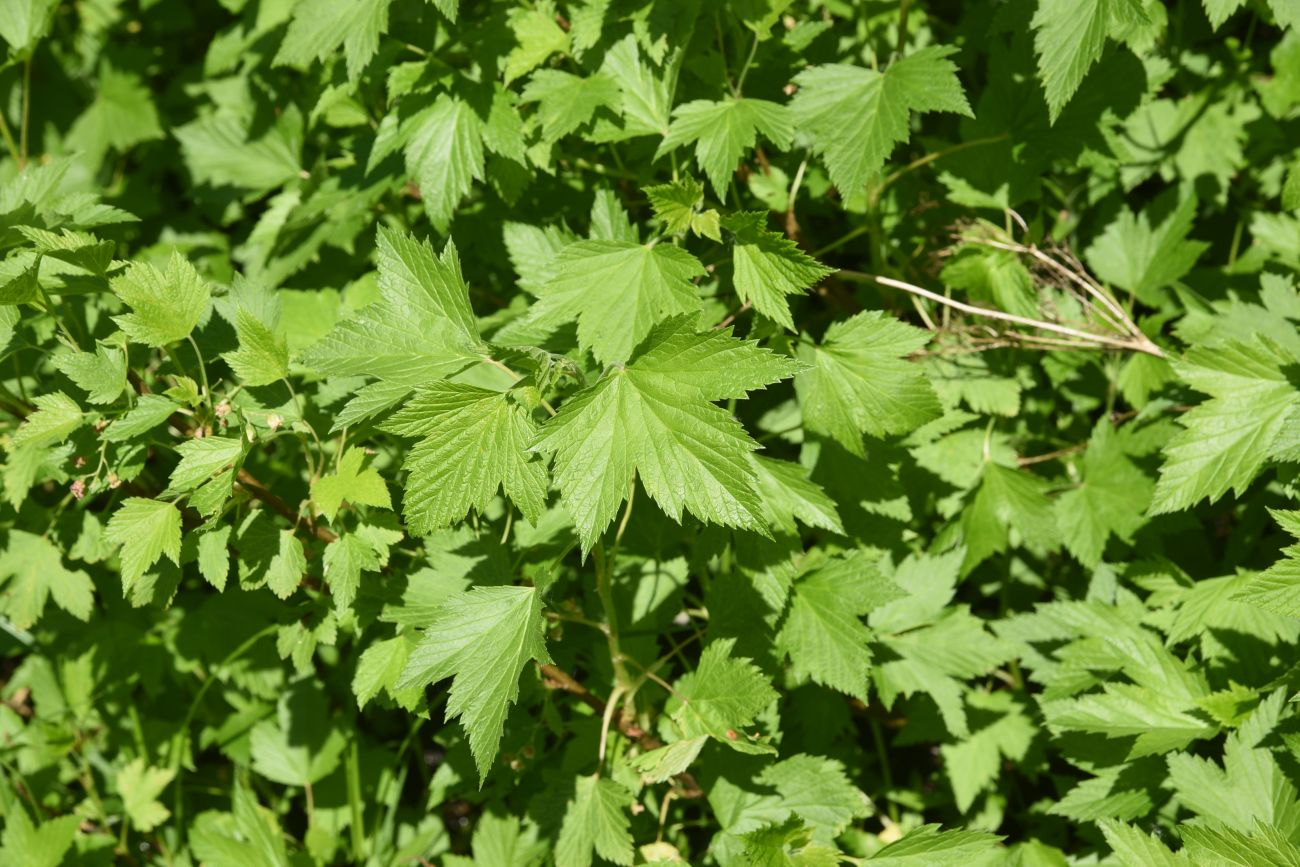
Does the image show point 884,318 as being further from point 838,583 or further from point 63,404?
point 63,404

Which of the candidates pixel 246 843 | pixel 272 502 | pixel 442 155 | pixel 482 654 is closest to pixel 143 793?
pixel 246 843

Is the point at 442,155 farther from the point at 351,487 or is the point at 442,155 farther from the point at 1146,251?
the point at 1146,251

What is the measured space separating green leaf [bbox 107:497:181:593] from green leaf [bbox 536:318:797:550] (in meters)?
0.84

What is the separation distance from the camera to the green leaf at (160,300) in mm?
2133

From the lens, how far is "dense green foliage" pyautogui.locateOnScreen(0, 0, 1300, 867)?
208 cm

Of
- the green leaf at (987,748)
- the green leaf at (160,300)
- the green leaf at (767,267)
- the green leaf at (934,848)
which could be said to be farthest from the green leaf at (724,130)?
the green leaf at (987,748)

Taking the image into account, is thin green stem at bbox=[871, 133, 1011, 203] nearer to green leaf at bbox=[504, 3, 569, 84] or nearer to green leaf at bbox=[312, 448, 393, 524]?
green leaf at bbox=[504, 3, 569, 84]

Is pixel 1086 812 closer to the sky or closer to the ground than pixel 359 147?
closer to the ground

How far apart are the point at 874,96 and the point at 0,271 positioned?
6.41 feet

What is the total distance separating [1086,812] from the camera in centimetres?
249

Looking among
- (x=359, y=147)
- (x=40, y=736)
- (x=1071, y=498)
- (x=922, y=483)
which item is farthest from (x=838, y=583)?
(x=40, y=736)

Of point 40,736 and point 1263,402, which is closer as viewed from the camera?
point 1263,402

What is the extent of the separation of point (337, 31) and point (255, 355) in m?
0.98

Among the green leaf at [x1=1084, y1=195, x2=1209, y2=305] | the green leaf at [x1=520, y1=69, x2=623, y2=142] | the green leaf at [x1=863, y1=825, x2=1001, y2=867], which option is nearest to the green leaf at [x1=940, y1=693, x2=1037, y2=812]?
the green leaf at [x1=863, y1=825, x2=1001, y2=867]
